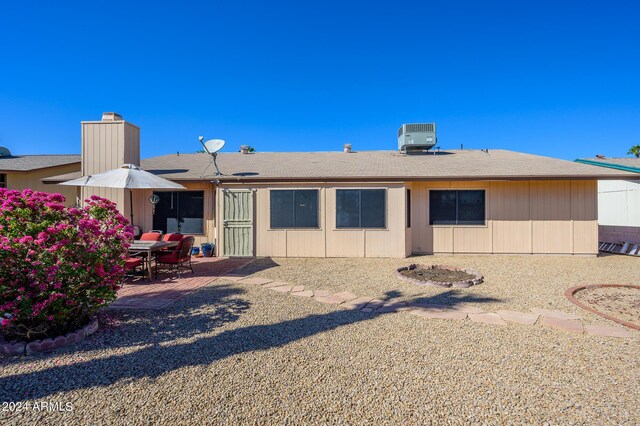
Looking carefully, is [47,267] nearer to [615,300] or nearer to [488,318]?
[488,318]

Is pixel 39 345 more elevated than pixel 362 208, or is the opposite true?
pixel 362 208

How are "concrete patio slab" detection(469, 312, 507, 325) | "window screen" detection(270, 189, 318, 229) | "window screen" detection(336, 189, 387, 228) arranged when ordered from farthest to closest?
1. "window screen" detection(270, 189, 318, 229)
2. "window screen" detection(336, 189, 387, 228)
3. "concrete patio slab" detection(469, 312, 507, 325)

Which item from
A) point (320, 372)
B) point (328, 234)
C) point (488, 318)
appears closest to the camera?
point (320, 372)

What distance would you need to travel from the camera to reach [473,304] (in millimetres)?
5105

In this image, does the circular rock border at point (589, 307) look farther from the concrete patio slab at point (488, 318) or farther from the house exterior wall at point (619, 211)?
the house exterior wall at point (619, 211)

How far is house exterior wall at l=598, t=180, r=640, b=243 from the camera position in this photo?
36.7 feet

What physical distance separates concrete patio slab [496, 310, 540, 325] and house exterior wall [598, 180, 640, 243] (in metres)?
9.94

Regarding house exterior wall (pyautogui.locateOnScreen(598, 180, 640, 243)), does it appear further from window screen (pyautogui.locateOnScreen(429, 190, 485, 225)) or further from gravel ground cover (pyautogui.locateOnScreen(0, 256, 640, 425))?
gravel ground cover (pyautogui.locateOnScreen(0, 256, 640, 425))

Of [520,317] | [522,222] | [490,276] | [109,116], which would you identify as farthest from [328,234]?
[109,116]

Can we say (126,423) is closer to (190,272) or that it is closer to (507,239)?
(190,272)

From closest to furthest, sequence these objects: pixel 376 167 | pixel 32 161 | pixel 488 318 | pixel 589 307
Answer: pixel 488 318 < pixel 589 307 < pixel 376 167 < pixel 32 161

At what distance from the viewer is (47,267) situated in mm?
3334

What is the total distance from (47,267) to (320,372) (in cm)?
310

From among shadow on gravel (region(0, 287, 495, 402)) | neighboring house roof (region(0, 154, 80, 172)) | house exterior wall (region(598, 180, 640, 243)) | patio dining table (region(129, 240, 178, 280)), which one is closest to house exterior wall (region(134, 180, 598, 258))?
house exterior wall (region(598, 180, 640, 243))
